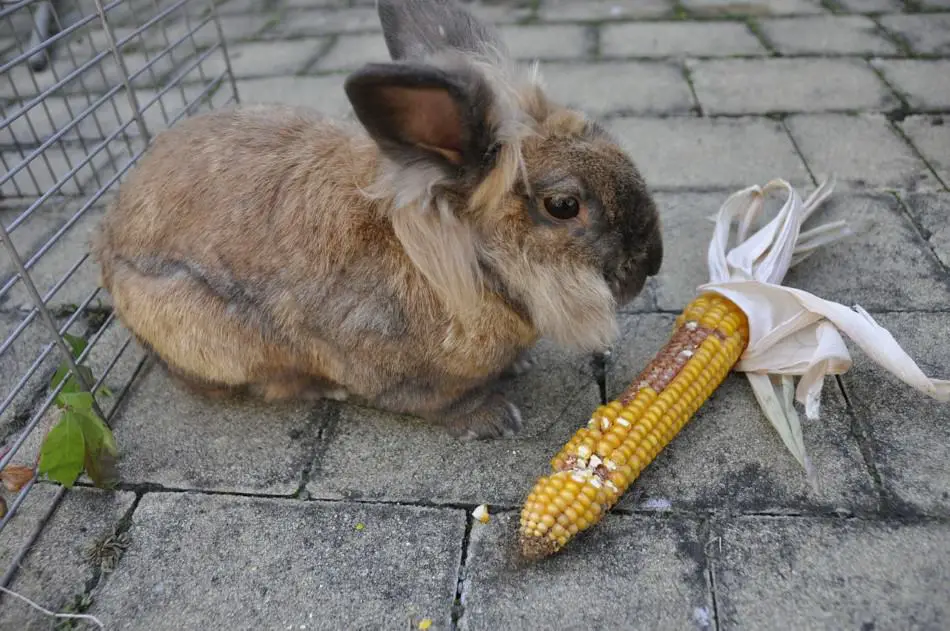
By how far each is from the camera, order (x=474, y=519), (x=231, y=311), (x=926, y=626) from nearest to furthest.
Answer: (x=926, y=626) → (x=474, y=519) → (x=231, y=311)

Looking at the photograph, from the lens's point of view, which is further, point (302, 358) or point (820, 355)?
point (302, 358)

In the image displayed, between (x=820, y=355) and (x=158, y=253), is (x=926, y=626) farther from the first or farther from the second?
(x=158, y=253)

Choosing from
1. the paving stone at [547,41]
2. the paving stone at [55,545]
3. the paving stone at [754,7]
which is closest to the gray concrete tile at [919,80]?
the paving stone at [754,7]

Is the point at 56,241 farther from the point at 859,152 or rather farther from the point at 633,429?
the point at 859,152

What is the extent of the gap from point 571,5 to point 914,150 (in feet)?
10.7

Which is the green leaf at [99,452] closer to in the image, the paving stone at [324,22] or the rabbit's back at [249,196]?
the rabbit's back at [249,196]

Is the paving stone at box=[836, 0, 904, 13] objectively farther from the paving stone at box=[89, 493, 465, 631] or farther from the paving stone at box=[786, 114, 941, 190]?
the paving stone at box=[89, 493, 465, 631]

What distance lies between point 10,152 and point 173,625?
383 cm

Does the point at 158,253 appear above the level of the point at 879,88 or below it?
above

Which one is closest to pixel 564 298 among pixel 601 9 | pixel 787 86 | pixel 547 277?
pixel 547 277

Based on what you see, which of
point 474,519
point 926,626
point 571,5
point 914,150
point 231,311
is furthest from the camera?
point 571,5

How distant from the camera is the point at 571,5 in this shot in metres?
6.12

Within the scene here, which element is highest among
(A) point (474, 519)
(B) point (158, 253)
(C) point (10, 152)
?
(B) point (158, 253)

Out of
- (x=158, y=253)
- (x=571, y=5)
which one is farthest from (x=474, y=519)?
(x=571, y=5)
